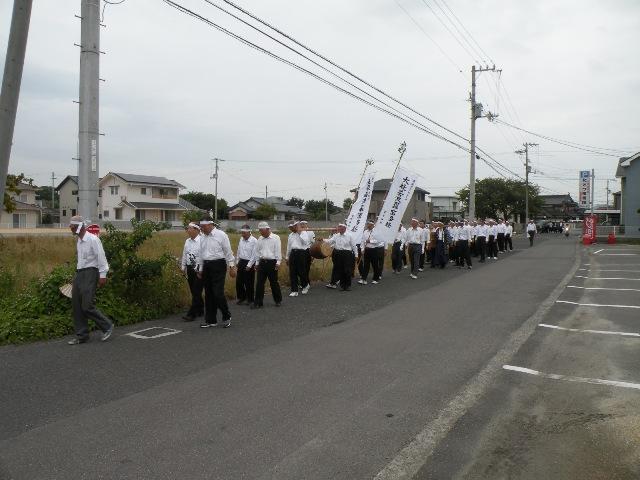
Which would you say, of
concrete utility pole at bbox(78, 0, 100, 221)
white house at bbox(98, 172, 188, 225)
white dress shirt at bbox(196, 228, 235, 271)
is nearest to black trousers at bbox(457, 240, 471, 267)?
white dress shirt at bbox(196, 228, 235, 271)

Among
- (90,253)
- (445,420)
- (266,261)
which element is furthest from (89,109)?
(445,420)

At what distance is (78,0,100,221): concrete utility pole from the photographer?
29.6 feet

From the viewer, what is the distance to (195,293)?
9.41m

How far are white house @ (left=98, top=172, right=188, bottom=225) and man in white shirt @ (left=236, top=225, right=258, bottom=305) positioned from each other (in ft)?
154

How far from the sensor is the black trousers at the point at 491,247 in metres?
24.3

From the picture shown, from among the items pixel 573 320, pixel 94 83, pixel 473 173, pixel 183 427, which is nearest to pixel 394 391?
pixel 183 427

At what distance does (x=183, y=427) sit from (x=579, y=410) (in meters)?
3.54

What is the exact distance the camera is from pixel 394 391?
17.9ft

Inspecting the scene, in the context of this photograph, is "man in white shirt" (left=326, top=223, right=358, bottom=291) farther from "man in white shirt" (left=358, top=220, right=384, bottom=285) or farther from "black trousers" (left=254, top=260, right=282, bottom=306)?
"black trousers" (left=254, top=260, right=282, bottom=306)

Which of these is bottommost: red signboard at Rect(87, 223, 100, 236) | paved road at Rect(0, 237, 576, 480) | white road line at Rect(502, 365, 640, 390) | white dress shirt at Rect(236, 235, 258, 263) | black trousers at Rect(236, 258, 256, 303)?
paved road at Rect(0, 237, 576, 480)

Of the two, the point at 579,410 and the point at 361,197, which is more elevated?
the point at 361,197

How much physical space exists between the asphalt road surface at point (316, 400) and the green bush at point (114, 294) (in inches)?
20.1

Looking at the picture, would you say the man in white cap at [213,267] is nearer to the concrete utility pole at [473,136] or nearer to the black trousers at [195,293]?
the black trousers at [195,293]

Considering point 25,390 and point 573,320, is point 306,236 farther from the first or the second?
point 25,390
